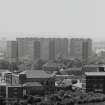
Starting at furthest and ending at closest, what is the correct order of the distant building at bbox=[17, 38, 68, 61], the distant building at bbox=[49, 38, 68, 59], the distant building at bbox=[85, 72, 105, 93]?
the distant building at bbox=[49, 38, 68, 59] → the distant building at bbox=[17, 38, 68, 61] → the distant building at bbox=[85, 72, 105, 93]

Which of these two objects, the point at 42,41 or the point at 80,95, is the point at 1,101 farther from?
the point at 42,41

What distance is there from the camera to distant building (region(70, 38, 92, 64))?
33.5ft

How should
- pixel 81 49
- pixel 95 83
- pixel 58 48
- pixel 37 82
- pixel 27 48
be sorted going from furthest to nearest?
pixel 58 48 < pixel 81 49 < pixel 27 48 < pixel 37 82 < pixel 95 83

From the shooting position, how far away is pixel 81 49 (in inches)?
422

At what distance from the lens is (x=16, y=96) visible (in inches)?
189

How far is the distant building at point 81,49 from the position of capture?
10206 mm

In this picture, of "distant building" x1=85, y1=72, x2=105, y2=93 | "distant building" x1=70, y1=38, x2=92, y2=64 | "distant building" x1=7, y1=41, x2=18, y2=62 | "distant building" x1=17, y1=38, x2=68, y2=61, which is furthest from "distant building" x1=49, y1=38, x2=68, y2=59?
"distant building" x1=85, y1=72, x2=105, y2=93

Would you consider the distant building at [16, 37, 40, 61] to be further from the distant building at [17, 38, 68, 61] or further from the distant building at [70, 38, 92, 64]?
the distant building at [70, 38, 92, 64]

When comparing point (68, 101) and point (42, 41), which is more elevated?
point (42, 41)

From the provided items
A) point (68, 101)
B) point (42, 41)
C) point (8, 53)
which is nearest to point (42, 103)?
point (68, 101)

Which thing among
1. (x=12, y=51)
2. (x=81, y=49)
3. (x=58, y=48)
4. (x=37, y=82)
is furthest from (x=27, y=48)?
(x=37, y=82)

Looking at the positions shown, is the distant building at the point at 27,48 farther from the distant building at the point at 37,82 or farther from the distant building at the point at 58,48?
the distant building at the point at 37,82

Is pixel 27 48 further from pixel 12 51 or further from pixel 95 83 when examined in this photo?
pixel 95 83

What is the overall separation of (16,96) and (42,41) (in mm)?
6107
